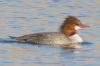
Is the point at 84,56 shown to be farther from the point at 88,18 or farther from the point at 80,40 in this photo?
the point at 88,18

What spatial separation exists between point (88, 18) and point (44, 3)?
3481 millimetres

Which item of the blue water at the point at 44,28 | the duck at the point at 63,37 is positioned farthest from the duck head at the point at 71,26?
the blue water at the point at 44,28

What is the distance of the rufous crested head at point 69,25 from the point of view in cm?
2048

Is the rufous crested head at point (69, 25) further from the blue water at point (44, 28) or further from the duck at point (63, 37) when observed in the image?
the blue water at point (44, 28)

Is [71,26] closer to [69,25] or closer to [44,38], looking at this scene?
[69,25]

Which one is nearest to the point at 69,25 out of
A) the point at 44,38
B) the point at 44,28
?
the point at 44,38

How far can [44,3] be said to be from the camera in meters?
26.6

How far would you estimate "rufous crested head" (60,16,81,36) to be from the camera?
20483 millimetres

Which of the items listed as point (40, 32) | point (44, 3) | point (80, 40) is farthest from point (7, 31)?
point (44, 3)

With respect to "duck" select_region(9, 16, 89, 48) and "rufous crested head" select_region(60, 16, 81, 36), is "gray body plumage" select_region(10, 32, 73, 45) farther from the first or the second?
"rufous crested head" select_region(60, 16, 81, 36)

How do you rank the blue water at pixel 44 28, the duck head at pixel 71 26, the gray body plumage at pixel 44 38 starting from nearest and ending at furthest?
the blue water at pixel 44 28 < the gray body plumage at pixel 44 38 < the duck head at pixel 71 26

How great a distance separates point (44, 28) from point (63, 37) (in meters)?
1.74

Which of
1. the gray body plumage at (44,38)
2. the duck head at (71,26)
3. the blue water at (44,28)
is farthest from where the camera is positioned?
the duck head at (71,26)

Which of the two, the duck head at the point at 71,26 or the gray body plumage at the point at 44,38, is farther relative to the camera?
the duck head at the point at 71,26
